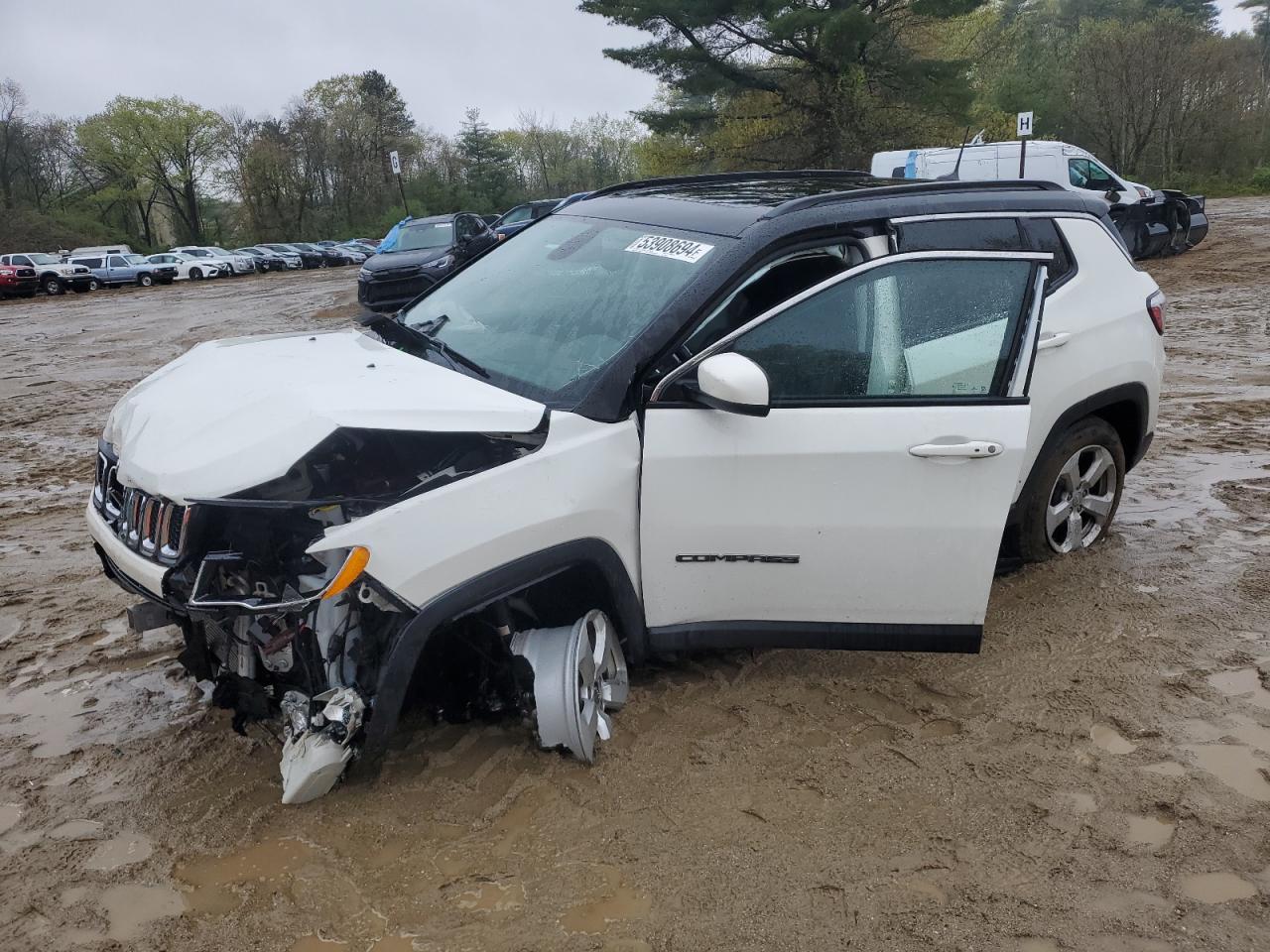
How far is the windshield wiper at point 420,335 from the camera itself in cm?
358

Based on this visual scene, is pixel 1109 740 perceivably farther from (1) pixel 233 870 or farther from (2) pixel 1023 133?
(2) pixel 1023 133

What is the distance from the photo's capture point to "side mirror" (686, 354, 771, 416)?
2.98m

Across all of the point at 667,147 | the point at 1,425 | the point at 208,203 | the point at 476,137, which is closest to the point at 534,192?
the point at 476,137

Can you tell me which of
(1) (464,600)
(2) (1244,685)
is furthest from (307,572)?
(2) (1244,685)

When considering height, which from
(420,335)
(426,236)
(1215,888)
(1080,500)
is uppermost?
(426,236)

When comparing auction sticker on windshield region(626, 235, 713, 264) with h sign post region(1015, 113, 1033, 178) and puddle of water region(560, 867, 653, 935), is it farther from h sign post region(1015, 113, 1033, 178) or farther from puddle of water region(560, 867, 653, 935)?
h sign post region(1015, 113, 1033, 178)

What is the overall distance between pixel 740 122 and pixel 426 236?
68.5 ft

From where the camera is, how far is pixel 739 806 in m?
3.05

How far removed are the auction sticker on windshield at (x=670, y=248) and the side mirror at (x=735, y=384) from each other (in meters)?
0.60

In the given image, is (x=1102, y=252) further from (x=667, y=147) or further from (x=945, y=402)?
(x=667, y=147)

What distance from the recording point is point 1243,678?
3738 mm

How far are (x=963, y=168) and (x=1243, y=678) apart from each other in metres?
17.8

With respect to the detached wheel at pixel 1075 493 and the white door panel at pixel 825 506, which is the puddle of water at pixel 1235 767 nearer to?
the white door panel at pixel 825 506

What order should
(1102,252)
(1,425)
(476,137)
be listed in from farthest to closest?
(476,137)
(1,425)
(1102,252)
